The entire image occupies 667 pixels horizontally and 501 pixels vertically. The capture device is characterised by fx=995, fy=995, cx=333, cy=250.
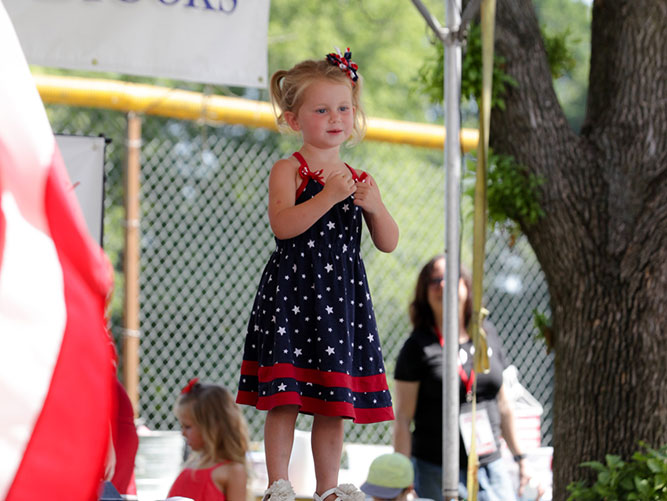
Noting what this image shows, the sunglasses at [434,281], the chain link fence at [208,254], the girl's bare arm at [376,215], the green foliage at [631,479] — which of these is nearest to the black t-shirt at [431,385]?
the sunglasses at [434,281]

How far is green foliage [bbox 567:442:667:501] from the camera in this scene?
3408mm

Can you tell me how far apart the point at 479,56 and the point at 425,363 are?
1.33 m

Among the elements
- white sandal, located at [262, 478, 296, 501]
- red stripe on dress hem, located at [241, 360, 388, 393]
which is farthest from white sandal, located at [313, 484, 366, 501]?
red stripe on dress hem, located at [241, 360, 388, 393]

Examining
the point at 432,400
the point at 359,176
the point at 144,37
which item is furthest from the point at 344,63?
the point at 432,400

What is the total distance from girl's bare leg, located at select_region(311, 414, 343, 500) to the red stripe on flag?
115 cm

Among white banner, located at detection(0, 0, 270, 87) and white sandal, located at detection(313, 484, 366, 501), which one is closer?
white sandal, located at detection(313, 484, 366, 501)

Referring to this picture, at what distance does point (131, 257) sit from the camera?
476 centimetres

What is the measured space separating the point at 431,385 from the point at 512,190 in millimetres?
980

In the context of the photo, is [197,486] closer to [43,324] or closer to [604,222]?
[604,222]

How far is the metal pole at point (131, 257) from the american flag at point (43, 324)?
139 inches

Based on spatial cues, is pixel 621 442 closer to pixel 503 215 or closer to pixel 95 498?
pixel 503 215

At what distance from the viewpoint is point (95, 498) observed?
1203mm

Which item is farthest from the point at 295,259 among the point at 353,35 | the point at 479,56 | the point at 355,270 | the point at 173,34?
the point at 353,35

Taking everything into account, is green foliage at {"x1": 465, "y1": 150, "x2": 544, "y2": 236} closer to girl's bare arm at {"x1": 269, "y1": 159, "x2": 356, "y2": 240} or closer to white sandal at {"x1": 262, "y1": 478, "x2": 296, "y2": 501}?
girl's bare arm at {"x1": 269, "y1": 159, "x2": 356, "y2": 240}
